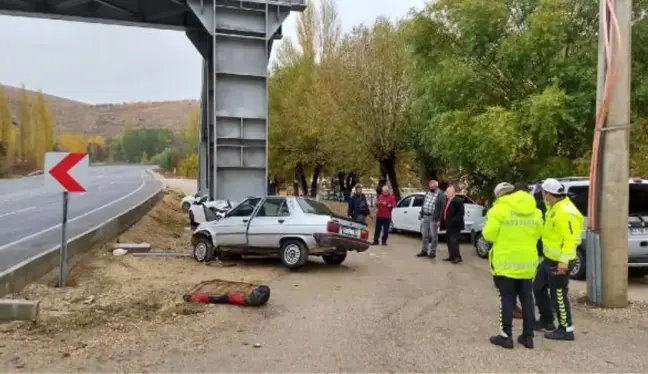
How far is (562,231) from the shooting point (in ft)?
22.1

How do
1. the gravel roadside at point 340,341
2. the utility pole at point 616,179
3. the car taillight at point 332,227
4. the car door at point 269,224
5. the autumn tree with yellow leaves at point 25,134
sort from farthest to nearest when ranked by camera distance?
1. the autumn tree with yellow leaves at point 25,134
2. the car door at point 269,224
3. the car taillight at point 332,227
4. the utility pole at point 616,179
5. the gravel roadside at point 340,341

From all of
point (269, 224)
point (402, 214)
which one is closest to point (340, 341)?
point (269, 224)

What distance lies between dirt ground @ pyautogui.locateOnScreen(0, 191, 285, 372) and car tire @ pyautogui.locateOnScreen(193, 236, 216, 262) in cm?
28

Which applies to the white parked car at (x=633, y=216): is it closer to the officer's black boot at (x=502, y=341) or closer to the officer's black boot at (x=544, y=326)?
the officer's black boot at (x=544, y=326)

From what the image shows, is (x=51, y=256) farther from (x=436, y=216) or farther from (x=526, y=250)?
(x=436, y=216)

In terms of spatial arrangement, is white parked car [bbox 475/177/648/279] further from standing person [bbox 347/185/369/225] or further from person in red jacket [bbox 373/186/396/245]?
standing person [bbox 347/185/369/225]

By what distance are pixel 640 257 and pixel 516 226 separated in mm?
5546

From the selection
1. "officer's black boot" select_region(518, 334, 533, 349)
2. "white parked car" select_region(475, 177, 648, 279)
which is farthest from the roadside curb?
"white parked car" select_region(475, 177, 648, 279)

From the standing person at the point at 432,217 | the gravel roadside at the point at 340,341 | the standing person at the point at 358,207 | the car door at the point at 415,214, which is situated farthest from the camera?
the car door at the point at 415,214

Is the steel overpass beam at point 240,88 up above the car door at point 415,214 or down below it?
above

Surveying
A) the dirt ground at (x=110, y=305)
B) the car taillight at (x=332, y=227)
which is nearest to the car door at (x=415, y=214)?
the dirt ground at (x=110, y=305)

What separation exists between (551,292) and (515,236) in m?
1.10

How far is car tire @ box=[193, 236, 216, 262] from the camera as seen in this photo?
42.4ft

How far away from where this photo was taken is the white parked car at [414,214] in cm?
1731
